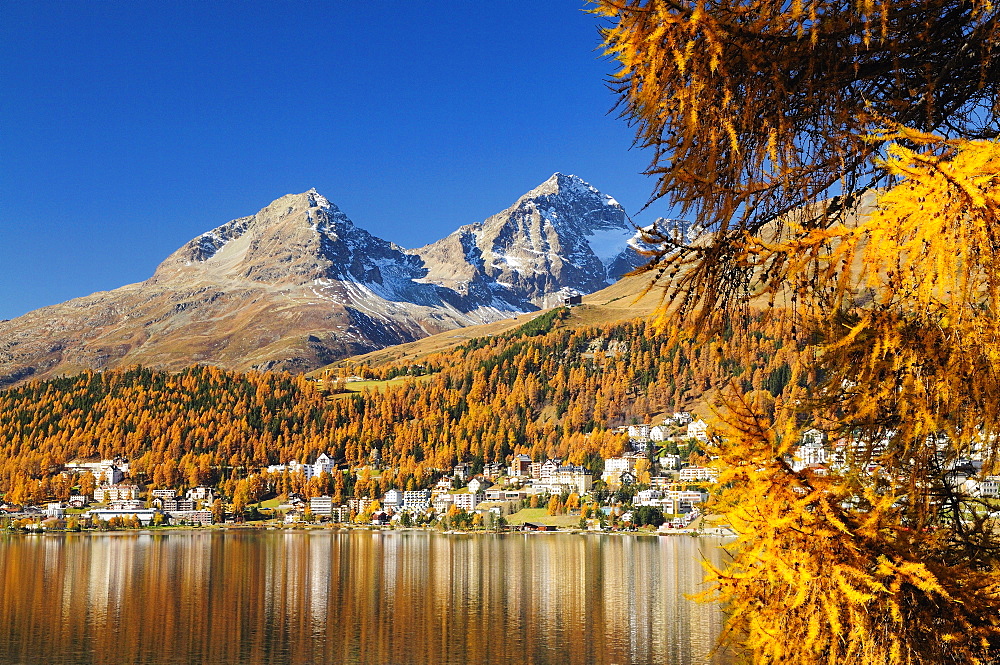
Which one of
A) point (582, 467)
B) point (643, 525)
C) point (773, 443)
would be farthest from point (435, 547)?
point (773, 443)

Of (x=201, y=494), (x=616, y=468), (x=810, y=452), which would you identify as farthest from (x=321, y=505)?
(x=810, y=452)

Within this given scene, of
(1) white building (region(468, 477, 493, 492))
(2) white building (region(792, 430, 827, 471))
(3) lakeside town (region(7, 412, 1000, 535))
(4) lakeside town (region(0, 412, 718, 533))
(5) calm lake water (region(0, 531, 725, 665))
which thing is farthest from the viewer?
(1) white building (region(468, 477, 493, 492))

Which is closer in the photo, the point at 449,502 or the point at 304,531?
the point at 304,531

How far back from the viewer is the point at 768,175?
18.7 ft

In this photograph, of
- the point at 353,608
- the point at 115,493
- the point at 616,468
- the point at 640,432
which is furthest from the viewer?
the point at 640,432

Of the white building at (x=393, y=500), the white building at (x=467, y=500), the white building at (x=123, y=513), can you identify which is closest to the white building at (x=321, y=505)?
the white building at (x=393, y=500)

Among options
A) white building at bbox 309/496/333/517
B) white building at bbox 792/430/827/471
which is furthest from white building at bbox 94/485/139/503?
white building at bbox 792/430/827/471

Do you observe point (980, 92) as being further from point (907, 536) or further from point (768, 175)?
point (907, 536)

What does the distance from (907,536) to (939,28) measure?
3.24 metres

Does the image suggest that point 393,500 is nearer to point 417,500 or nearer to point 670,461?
point 417,500

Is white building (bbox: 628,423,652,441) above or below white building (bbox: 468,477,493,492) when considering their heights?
above

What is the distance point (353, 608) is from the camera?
58906 millimetres

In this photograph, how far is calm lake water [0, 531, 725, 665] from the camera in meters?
43.7

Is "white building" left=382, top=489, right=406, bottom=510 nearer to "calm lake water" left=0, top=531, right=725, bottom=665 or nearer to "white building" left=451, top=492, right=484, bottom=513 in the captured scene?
"white building" left=451, top=492, right=484, bottom=513
